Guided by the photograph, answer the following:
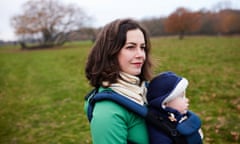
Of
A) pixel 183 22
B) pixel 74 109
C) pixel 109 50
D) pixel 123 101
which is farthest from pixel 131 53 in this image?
pixel 183 22

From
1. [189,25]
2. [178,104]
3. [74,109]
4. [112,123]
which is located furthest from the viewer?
[189,25]

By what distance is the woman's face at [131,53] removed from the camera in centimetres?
186

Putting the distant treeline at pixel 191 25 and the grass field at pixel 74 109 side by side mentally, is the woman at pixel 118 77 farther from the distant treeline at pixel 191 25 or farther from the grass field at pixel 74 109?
the distant treeline at pixel 191 25

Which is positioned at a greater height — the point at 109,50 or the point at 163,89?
the point at 109,50

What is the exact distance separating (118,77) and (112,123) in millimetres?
352

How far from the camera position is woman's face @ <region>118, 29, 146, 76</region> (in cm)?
186

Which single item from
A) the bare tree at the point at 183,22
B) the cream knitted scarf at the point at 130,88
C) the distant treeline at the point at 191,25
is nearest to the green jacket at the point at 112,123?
the cream knitted scarf at the point at 130,88

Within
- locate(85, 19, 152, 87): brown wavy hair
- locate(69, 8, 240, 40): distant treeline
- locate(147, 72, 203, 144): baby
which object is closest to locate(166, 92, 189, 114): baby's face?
locate(147, 72, 203, 144): baby

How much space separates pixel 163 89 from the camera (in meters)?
1.86

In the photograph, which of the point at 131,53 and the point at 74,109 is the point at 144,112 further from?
the point at 74,109

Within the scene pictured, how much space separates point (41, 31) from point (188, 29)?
2920 centimetres

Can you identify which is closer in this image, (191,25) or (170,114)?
(170,114)

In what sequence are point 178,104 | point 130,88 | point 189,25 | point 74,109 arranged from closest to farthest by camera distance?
1. point 130,88
2. point 178,104
3. point 74,109
4. point 189,25

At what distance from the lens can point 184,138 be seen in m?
1.73
